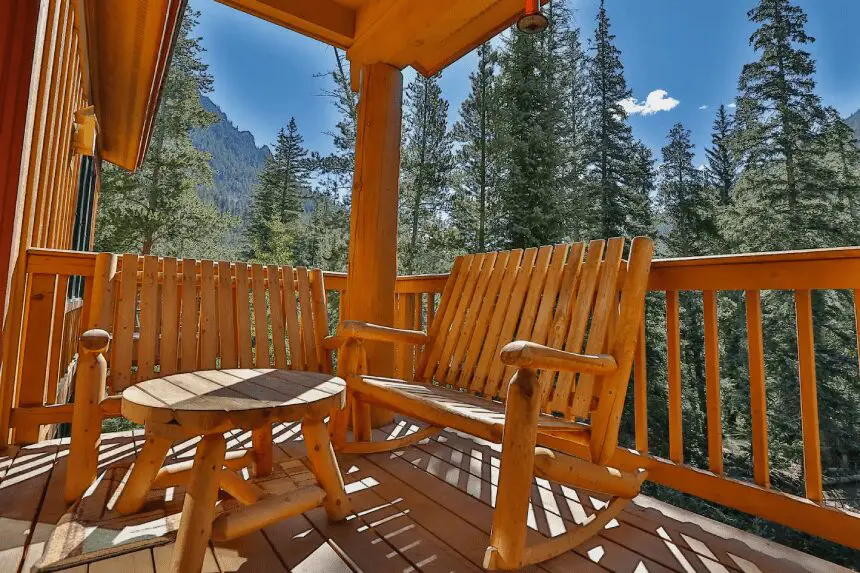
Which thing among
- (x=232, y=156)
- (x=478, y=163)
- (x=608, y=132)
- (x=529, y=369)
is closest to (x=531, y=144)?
(x=478, y=163)

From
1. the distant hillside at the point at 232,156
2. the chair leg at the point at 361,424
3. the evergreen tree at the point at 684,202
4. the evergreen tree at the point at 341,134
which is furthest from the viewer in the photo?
the distant hillside at the point at 232,156

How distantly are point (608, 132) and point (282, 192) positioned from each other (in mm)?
14123

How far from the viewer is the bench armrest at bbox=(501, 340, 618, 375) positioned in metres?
1.13

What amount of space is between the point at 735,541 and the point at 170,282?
2255mm

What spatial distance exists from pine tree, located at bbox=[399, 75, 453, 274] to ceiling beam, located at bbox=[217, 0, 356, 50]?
11883mm

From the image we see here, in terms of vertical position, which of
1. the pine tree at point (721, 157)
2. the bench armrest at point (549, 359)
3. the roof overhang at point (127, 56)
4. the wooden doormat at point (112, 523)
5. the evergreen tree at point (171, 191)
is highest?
the pine tree at point (721, 157)

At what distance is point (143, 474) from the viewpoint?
54.8 inches

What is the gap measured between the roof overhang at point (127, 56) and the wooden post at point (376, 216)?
120cm

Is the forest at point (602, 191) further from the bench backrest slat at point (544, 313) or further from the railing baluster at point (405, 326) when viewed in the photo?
the bench backrest slat at point (544, 313)

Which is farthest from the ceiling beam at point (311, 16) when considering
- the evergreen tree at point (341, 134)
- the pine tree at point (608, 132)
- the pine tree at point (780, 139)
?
the pine tree at point (780, 139)

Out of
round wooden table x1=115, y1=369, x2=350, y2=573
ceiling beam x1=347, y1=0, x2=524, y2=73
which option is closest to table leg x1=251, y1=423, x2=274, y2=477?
round wooden table x1=115, y1=369, x2=350, y2=573

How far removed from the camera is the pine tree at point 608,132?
45.6ft

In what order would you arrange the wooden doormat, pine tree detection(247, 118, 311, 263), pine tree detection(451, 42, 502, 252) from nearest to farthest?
1. the wooden doormat
2. pine tree detection(451, 42, 502, 252)
3. pine tree detection(247, 118, 311, 263)

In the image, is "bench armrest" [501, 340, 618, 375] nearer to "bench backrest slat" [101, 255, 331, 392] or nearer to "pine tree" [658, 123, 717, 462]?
"bench backrest slat" [101, 255, 331, 392]
